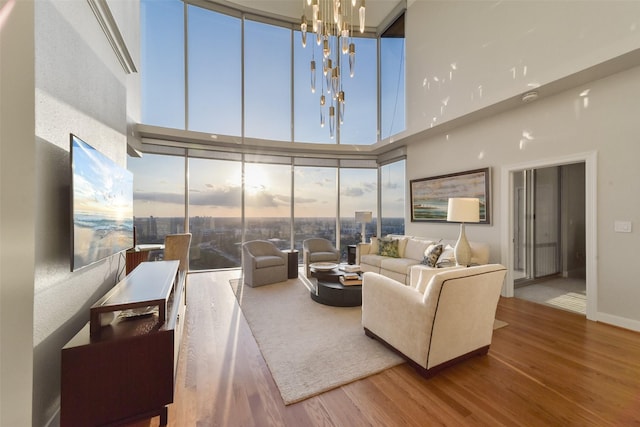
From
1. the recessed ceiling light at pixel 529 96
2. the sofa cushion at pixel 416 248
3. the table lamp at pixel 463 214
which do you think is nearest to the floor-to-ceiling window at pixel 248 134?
the sofa cushion at pixel 416 248

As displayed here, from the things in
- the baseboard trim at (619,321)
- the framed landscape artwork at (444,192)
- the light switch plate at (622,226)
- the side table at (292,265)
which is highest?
the framed landscape artwork at (444,192)

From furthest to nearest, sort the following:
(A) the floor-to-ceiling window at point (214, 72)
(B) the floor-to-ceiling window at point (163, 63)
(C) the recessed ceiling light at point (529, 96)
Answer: (A) the floor-to-ceiling window at point (214, 72)
(B) the floor-to-ceiling window at point (163, 63)
(C) the recessed ceiling light at point (529, 96)

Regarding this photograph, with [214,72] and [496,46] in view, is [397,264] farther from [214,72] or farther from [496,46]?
[214,72]

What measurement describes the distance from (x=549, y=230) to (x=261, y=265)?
18.1ft

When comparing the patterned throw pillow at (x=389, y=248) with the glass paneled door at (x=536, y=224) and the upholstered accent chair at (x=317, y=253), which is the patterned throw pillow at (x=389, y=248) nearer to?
the upholstered accent chair at (x=317, y=253)

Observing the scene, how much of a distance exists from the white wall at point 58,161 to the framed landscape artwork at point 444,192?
513 cm

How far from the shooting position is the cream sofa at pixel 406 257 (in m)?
3.98

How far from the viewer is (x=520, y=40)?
12.4 ft

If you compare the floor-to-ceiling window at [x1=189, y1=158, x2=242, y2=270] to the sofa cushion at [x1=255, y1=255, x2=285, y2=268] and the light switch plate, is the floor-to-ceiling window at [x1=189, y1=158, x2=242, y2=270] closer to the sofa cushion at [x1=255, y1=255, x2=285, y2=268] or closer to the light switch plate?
the sofa cushion at [x1=255, y1=255, x2=285, y2=268]

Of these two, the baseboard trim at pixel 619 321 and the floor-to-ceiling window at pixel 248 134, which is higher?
the floor-to-ceiling window at pixel 248 134

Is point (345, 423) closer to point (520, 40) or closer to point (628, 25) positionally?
point (628, 25)

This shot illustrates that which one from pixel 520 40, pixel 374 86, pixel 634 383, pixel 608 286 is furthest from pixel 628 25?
pixel 374 86

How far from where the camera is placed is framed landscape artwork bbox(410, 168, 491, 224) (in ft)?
14.4

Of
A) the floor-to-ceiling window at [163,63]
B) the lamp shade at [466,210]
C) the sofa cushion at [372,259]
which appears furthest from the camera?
the floor-to-ceiling window at [163,63]
